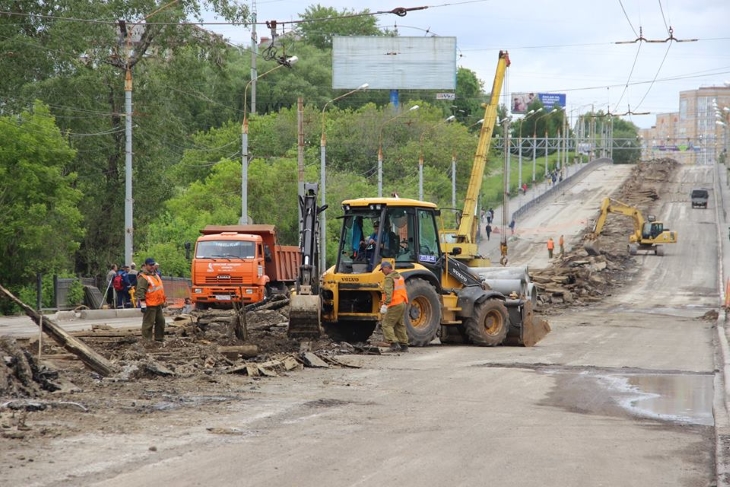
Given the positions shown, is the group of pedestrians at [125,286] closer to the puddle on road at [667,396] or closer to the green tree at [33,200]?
the green tree at [33,200]

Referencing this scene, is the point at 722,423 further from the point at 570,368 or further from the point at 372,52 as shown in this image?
the point at 372,52

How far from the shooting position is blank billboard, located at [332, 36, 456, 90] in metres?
97.7

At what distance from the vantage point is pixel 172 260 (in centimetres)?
4850

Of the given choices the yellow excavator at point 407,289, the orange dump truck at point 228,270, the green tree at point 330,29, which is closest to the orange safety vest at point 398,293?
the yellow excavator at point 407,289

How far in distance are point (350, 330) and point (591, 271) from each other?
32.4m

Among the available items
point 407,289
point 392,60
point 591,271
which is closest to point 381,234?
point 407,289

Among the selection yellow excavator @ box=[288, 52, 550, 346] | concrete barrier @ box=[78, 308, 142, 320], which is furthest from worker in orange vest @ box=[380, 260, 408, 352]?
concrete barrier @ box=[78, 308, 142, 320]

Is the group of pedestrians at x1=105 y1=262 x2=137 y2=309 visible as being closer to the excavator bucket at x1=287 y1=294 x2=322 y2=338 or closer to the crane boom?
the crane boom

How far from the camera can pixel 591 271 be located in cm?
5278

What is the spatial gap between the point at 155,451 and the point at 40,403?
294 centimetres

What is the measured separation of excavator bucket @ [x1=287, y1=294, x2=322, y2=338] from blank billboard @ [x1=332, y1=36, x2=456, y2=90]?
3084 inches

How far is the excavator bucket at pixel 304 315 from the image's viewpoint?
20.3 m

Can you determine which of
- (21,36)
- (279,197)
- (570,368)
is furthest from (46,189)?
(570,368)

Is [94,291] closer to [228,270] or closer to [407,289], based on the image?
[228,270]
